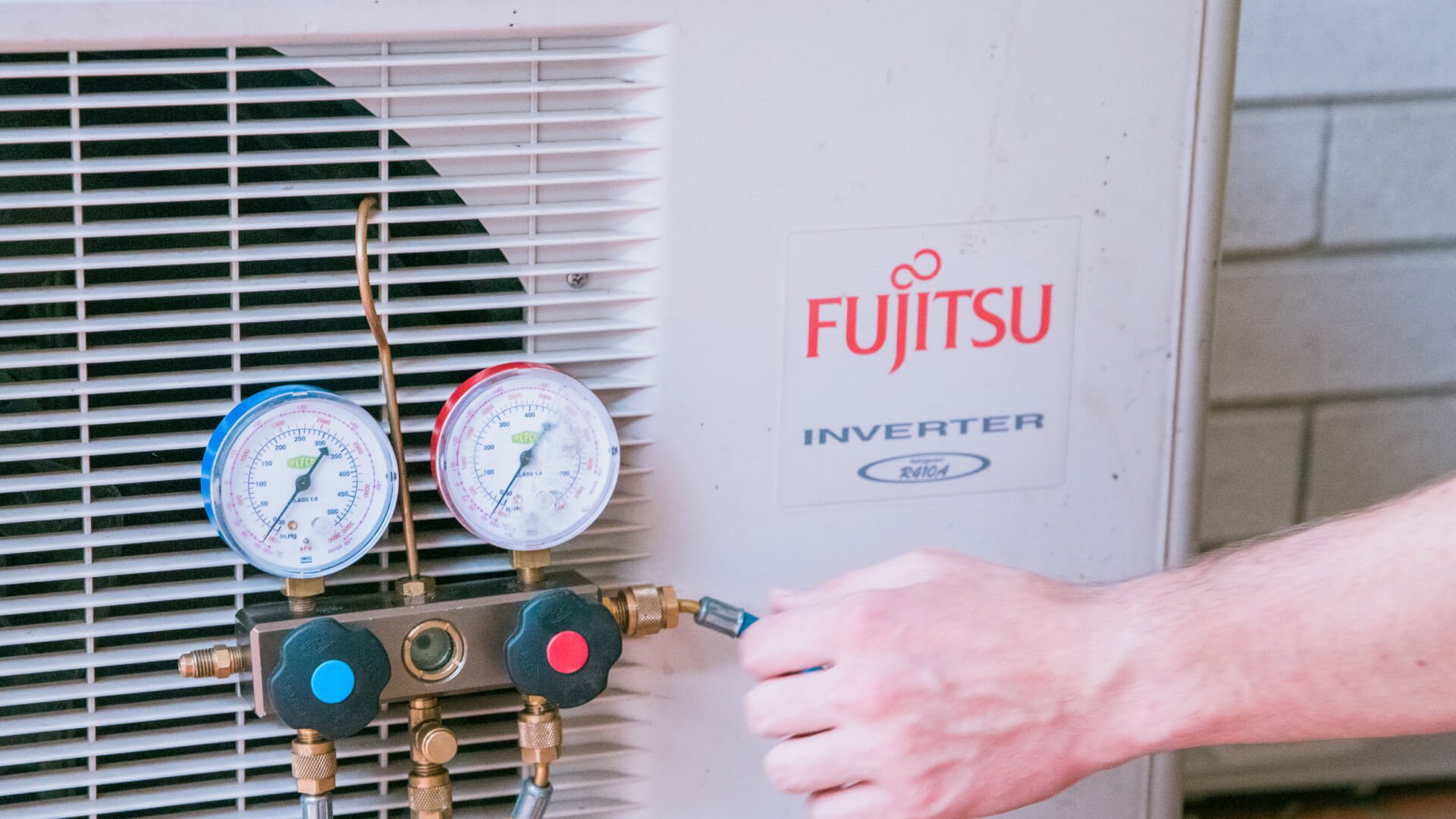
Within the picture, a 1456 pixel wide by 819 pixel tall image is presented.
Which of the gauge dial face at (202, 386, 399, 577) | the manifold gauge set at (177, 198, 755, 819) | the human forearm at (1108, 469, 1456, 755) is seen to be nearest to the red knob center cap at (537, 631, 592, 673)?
the manifold gauge set at (177, 198, 755, 819)

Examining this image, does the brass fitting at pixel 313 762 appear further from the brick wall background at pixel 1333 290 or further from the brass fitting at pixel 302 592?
the brick wall background at pixel 1333 290

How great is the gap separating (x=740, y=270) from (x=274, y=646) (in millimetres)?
299

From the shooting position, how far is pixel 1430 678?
65 centimetres

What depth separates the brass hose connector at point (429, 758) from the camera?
27.5 inches

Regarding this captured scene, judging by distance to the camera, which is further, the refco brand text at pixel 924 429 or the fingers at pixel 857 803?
the refco brand text at pixel 924 429

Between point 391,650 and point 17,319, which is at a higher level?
Result: point 17,319

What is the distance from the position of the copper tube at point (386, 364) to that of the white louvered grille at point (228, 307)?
14 mm

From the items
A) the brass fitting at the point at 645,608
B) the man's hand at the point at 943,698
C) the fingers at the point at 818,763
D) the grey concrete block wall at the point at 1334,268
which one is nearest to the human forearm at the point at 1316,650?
the man's hand at the point at 943,698

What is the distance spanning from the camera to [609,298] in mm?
733

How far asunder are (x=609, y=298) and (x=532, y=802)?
0.87 ft

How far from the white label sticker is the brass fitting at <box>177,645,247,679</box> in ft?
0.96

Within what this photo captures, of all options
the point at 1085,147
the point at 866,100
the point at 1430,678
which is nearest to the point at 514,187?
the point at 866,100

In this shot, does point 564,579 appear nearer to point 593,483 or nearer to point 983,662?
point 593,483

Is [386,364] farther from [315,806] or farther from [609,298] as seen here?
[315,806]
